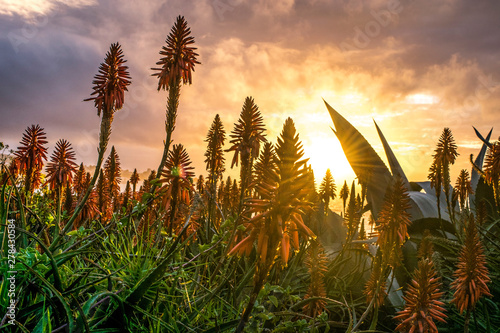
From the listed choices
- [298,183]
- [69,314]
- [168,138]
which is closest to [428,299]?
[298,183]

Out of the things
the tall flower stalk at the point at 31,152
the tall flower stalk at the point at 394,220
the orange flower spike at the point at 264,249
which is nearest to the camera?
the orange flower spike at the point at 264,249

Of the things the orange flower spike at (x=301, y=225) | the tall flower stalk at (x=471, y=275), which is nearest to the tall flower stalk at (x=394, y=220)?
the tall flower stalk at (x=471, y=275)

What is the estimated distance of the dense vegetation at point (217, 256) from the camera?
143cm

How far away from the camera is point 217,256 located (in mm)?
3850

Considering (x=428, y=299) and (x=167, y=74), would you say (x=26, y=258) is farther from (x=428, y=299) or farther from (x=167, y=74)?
(x=428, y=299)

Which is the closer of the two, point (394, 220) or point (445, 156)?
point (394, 220)

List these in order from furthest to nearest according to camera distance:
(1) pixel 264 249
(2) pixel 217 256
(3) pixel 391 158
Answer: (3) pixel 391 158 → (2) pixel 217 256 → (1) pixel 264 249

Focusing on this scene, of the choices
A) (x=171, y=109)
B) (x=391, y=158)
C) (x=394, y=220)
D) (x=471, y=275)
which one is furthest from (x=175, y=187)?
(x=391, y=158)

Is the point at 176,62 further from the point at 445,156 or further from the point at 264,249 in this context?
the point at 445,156

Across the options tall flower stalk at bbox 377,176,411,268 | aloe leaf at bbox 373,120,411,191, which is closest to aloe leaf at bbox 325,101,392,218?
aloe leaf at bbox 373,120,411,191

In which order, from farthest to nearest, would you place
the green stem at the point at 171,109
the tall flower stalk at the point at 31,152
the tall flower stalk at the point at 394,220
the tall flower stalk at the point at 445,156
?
the tall flower stalk at the point at 445,156, the tall flower stalk at the point at 31,152, the green stem at the point at 171,109, the tall flower stalk at the point at 394,220

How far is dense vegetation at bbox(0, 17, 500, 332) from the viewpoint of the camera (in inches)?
56.2

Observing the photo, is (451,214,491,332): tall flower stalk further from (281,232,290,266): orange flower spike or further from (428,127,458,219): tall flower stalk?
(428,127,458,219): tall flower stalk

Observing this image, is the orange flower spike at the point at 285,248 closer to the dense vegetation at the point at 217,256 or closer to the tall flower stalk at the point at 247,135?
the dense vegetation at the point at 217,256
